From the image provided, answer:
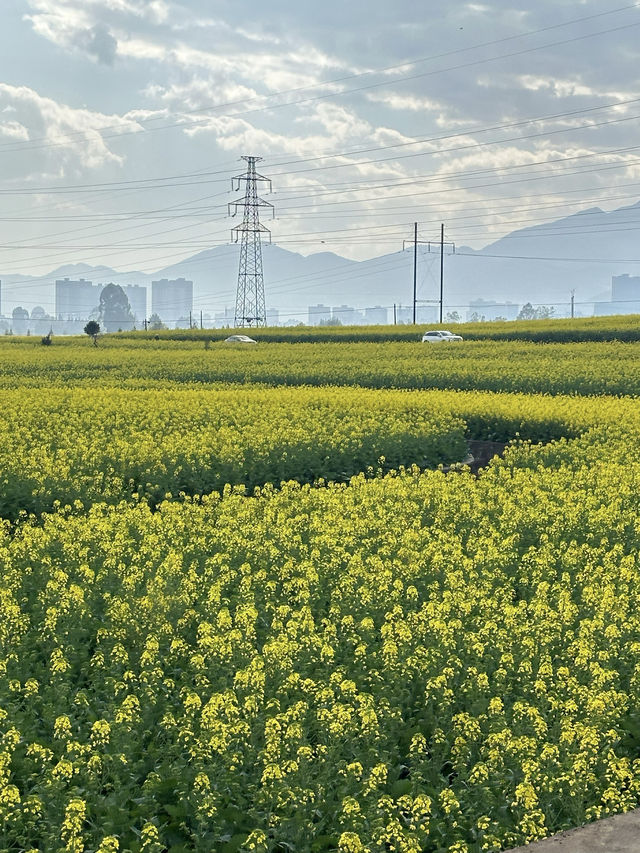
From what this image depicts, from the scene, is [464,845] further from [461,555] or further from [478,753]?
[461,555]

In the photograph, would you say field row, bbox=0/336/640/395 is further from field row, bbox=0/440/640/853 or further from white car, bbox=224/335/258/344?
field row, bbox=0/440/640/853

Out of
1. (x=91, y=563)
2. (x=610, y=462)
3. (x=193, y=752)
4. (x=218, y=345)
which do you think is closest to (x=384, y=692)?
(x=193, y=752)

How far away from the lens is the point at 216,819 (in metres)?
4.38

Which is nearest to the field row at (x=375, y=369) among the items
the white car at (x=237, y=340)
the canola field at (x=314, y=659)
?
the canola field at (x=314, y=659)

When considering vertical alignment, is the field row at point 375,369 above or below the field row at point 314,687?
above

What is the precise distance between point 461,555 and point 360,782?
3.77m

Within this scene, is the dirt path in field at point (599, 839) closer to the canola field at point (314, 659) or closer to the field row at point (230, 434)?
the canola field at point (314, 659)

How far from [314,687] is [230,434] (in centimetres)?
988

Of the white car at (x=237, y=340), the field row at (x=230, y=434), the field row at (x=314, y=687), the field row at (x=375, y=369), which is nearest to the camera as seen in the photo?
the field row at (x=314, y=687)

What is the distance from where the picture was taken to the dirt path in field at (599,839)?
4000mm

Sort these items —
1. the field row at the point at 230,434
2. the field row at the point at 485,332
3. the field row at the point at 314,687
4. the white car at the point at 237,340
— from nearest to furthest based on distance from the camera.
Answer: the field row at the point at 314,687, the field row at the point at 230,434, the field row at the point at 485,332, the white car at the point at 237,340

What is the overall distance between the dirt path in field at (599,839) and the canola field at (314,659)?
218 mm

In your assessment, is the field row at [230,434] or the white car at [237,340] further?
the white car at [237,340]

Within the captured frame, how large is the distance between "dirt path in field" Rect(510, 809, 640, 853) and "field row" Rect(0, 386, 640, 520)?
27.7 feet
